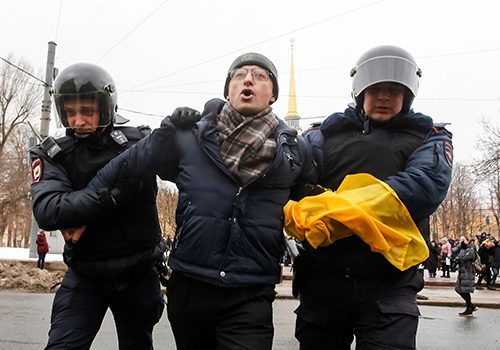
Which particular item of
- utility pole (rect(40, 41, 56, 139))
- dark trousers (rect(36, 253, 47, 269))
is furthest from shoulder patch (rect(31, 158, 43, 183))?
utility pole (rect(40, 41, 56, 139))

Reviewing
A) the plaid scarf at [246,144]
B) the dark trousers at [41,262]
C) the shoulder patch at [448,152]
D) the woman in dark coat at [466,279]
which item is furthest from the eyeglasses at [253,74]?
the dark trousers at [41,262]

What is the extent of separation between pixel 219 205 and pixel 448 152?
47.1 inches

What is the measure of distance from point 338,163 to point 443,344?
518 cm

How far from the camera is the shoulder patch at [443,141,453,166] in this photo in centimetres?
250

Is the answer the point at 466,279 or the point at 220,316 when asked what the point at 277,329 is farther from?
the point at 220,316

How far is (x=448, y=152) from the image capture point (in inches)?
99.4

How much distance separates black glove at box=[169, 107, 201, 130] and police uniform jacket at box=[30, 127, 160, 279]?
402mm

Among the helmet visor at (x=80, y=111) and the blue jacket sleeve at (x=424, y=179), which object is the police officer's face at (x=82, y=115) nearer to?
the helmet visor at (x=80, y=111)

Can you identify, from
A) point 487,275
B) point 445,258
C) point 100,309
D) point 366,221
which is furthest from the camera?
point 445,258

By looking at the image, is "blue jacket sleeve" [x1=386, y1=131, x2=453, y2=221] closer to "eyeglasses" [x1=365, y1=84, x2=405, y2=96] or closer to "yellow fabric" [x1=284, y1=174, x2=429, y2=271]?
"yellow fabric" [x1=284, y1=174, x2=429, y2=271]

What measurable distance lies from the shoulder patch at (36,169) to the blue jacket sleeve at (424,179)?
72.4 inches

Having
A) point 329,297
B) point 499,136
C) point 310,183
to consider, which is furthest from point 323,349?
point 499,136

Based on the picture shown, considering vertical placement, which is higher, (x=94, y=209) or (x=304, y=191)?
(x=304, y=191)

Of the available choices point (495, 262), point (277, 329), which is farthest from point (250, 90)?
point (495, 262)
